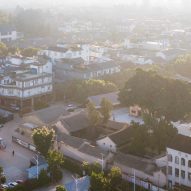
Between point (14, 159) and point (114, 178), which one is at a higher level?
point (114, 178)

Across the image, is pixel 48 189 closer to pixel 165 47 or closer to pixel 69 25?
pixel 165 47

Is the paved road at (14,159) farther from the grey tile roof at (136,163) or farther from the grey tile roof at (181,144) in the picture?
the grey tile roof at (181,144)

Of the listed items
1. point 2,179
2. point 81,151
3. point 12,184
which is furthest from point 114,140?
point 2,179

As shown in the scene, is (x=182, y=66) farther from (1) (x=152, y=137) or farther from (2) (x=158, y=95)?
(1) (x=152, y=137)

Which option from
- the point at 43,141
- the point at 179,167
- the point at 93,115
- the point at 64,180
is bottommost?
the point at 64,180

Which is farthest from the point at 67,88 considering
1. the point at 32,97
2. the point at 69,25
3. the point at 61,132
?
the point at 69,25

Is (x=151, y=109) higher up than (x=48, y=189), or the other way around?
(x=151, y=109)
